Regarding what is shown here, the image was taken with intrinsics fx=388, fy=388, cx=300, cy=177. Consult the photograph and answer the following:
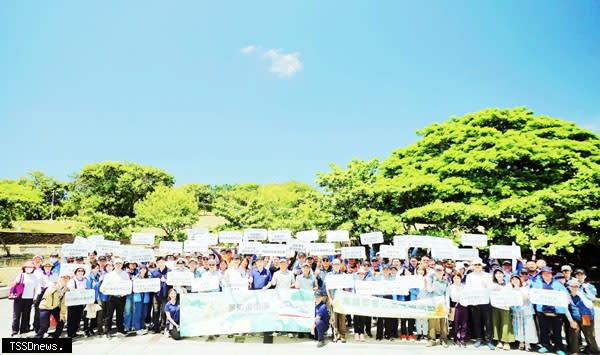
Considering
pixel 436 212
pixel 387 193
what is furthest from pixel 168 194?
pixel 436 212

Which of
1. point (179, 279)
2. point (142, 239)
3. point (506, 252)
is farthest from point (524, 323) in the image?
point (142, 239)

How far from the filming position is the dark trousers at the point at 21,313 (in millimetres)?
8945

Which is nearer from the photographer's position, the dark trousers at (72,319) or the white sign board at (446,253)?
the dark trousers at (72,319)

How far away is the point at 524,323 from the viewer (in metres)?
8.40

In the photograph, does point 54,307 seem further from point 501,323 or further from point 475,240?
point 475,240

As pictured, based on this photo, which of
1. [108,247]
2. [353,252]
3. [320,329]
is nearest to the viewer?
[320,329]

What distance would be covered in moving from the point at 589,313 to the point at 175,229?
30596 millimetres

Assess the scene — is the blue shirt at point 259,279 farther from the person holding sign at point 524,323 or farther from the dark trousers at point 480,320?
the person holding sign at point 524,323

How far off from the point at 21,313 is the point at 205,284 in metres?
4.40

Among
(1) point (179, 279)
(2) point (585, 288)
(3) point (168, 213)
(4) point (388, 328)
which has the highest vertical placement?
(3) point (168, 213)

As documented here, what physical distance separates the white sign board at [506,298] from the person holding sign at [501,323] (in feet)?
0.52

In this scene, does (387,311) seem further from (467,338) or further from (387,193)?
(387,193)

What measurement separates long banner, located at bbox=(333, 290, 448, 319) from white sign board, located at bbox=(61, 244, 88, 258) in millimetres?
7496

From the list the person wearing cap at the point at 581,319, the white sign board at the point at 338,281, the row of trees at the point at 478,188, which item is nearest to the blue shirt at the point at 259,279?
the white sign board at the point at 338,281
